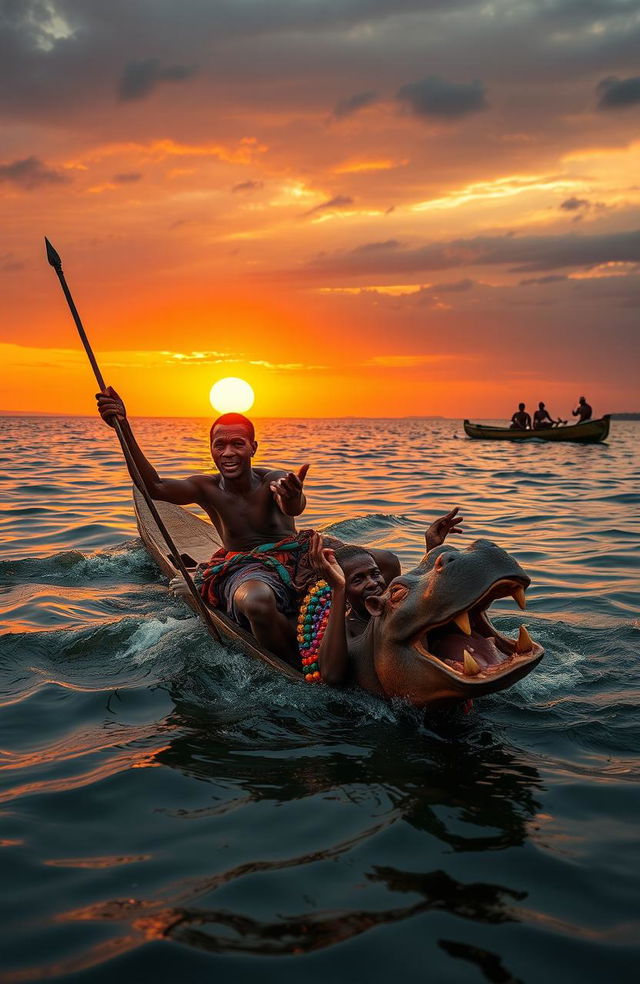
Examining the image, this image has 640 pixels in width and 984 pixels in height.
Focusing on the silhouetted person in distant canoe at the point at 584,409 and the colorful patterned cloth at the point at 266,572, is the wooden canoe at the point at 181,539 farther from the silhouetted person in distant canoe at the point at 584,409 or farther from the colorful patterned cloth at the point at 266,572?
the silhouetted person in distant canoe at the point at 584,409

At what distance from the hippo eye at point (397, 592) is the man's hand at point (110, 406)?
2.88m

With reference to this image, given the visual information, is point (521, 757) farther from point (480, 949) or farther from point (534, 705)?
point (480, 949)

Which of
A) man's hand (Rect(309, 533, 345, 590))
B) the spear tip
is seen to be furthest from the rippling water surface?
the spear tip

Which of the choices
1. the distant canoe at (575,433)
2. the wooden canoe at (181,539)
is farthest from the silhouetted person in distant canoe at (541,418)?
the wooden canoe at (181,539)

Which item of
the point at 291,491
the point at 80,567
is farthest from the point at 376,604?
the point at 80,567

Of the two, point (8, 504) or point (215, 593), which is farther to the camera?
point (8, 504)

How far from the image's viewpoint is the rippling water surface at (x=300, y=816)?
264cm

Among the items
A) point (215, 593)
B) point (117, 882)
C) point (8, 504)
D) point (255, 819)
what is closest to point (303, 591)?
point (215, 593)

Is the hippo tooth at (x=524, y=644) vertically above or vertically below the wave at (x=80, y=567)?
above

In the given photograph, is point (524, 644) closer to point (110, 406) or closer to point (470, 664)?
point (470, 664)

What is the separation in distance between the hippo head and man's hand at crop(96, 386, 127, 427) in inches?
110

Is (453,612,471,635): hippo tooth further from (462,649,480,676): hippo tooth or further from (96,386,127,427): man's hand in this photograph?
(96,386,127,427): man's hand

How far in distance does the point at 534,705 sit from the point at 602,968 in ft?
8.25

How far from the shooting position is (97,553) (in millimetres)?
10617
